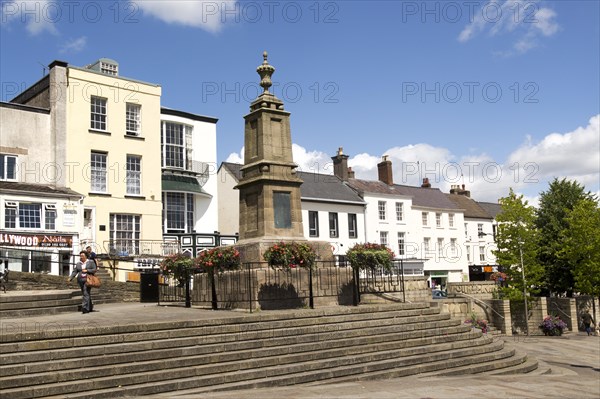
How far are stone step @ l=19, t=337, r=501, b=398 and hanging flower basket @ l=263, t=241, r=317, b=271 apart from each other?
335 cm

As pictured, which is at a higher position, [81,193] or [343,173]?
[343,173]

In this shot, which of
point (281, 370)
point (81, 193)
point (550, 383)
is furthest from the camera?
point (81, 193)

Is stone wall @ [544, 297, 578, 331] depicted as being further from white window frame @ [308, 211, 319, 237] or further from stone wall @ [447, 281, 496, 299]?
white window frame @ [308, 211, 319, 237]

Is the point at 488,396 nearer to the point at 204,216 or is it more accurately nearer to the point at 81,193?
the point at 81,193

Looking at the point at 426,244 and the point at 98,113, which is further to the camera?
the point at 426,244

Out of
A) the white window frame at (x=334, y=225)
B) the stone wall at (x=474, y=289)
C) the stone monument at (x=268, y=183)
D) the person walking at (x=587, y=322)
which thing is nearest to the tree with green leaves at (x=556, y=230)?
the stone wall at (x=474, y=289)

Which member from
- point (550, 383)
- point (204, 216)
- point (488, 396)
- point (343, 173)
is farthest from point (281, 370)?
point (343, 173)

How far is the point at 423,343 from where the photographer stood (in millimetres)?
13633

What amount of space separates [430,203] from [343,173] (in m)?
9.18

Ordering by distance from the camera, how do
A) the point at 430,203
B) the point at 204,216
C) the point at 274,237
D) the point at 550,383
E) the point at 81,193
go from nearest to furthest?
the point at 550,383
the point at 274,237
the point at 81,193
the point at 204,216
the point at 430,203

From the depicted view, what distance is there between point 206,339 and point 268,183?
6.43 meters

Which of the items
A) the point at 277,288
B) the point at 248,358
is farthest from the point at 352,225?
the point at 248,358

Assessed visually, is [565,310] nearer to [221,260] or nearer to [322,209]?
[322,209]

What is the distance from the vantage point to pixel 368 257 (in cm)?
1620
